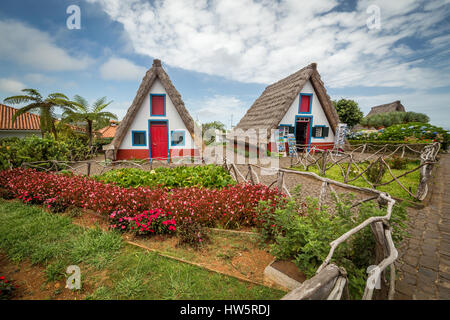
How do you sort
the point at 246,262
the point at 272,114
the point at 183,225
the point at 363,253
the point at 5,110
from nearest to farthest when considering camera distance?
the point at 363,253 → the point at 246,262 → the point at 183,225 → the point at 272,114 → the point at 5,110

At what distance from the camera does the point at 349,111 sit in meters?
19.5

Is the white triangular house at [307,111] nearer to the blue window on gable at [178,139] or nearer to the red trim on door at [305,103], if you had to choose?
the red trim on door at [305,103]

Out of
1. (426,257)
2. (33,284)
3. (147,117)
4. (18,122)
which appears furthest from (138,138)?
(18,122)

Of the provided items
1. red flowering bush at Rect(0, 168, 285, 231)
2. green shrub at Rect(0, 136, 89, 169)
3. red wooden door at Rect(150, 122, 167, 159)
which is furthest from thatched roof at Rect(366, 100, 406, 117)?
green shrub at Rect(0, 136, 89, 169)

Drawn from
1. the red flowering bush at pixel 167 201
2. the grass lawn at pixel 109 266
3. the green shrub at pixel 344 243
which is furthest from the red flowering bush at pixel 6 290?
the green shrub at pixel 344 243

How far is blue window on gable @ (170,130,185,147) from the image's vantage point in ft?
38.1

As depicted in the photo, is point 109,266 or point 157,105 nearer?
point 109,266

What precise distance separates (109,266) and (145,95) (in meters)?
10.3

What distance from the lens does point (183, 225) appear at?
326 centimetres

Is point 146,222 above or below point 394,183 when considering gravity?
below

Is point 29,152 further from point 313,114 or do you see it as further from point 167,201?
point 313,114

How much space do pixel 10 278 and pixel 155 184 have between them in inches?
122
